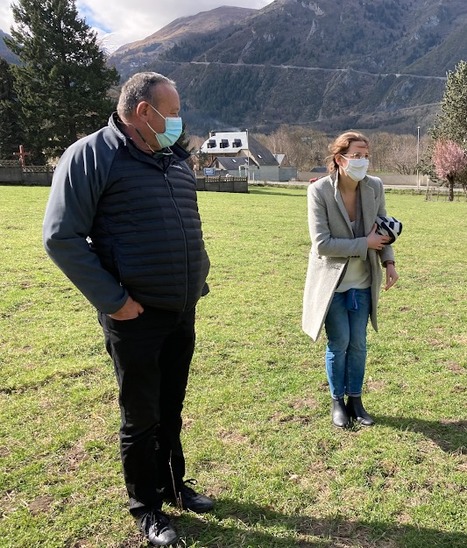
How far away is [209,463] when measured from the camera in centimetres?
328

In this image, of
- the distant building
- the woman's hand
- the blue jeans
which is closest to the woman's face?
the woman's hand

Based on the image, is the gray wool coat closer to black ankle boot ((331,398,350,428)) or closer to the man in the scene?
black ankle boot ((331,398,350,428))

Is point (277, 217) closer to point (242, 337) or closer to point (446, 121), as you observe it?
point (242, 337)

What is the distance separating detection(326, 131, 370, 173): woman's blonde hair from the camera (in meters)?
3.38

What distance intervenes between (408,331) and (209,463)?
349 cm

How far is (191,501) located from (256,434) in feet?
2.96

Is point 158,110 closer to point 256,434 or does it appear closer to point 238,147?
point 256,434

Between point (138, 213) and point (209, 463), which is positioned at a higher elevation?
point (138, 213)

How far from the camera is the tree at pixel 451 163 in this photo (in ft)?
137

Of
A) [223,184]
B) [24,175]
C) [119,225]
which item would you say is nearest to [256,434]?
[119,225]

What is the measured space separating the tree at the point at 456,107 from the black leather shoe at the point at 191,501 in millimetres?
48491

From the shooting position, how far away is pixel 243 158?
8231 centimetres

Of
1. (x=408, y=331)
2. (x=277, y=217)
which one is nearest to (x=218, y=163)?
(x=277, y=217)

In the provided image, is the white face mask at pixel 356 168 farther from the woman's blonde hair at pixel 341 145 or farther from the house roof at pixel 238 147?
the house roof at pixel 238 147
